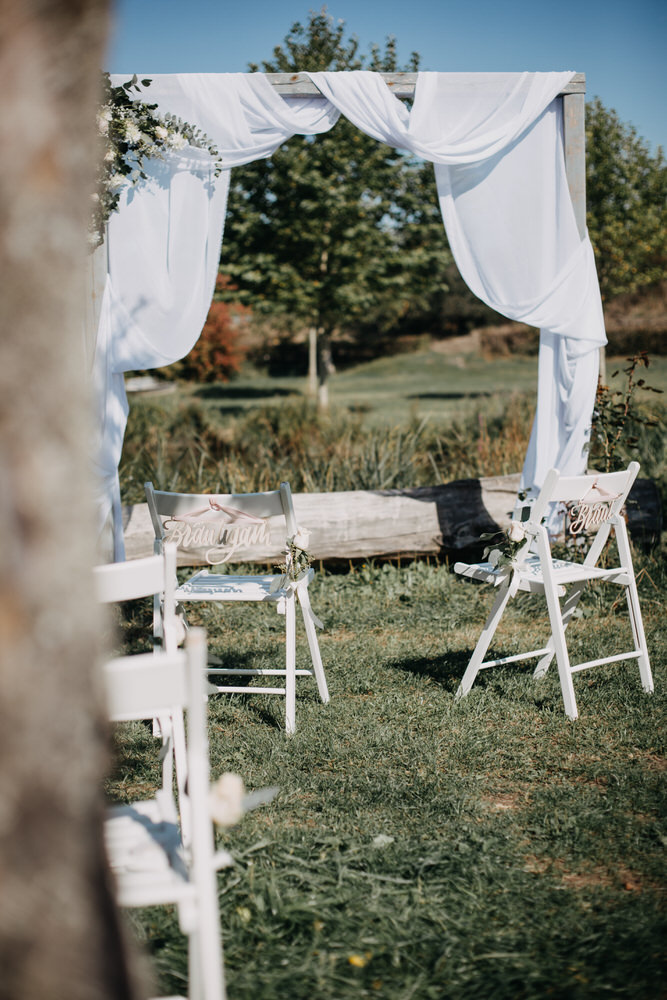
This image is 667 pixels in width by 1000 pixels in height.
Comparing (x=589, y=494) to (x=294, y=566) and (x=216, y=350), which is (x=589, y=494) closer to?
(x=294, y=566)

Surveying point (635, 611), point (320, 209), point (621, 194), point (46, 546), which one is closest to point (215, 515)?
point (635, 611)

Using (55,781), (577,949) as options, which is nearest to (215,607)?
(577,949)

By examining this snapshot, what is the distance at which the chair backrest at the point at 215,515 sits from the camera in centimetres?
364

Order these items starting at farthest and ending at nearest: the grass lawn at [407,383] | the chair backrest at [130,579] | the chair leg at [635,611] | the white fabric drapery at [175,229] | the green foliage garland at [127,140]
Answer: the grass lawn at [407,383]
the white fabric drapery at [175,229]
the green foliage garland at [127,140]
the chair leg at [635,611]
the chair backrest at [130,579]

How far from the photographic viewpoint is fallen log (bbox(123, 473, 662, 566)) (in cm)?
592

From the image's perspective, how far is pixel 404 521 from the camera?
604 cm

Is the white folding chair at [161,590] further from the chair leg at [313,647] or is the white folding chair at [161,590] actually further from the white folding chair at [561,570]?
the white folding chair at [561,570]

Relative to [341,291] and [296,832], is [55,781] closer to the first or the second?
[296,832]

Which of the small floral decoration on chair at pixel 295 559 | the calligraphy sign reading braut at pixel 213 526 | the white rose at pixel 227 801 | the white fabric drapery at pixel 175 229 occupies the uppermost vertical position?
the white fabric drapery at pixel 175 229

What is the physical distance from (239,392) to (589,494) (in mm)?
20763

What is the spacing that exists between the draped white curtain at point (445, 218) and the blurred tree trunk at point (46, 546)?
3379mm

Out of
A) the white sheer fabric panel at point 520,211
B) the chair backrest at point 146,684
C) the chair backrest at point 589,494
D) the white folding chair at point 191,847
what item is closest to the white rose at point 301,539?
the chair backrest at point 589,494

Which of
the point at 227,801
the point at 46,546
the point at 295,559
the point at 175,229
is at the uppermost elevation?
the point at 175,229

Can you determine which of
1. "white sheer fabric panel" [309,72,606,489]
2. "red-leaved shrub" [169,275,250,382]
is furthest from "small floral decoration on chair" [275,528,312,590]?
A: "red-leaved shrub" [169,275,250,382]
